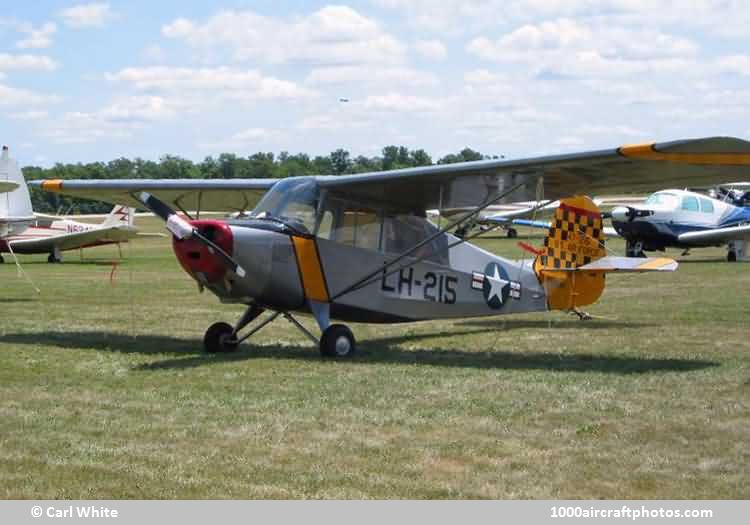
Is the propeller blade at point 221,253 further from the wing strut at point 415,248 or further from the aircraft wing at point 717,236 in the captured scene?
the aircraft wing at point 717,236

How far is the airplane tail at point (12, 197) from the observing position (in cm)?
2717

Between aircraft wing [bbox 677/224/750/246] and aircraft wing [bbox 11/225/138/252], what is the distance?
1658cm

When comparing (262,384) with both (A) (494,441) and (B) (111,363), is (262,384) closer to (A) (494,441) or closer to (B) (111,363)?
(B) (111,363)

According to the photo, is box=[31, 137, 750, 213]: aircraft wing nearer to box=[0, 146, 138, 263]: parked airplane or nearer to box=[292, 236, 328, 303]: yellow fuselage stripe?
box=[292, 236, 328, 303]: yellow fuselage stripe

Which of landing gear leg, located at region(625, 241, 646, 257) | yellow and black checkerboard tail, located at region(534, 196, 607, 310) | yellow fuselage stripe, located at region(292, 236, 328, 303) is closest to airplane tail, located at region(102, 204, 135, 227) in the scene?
landing gear leg, located at region(625, 241, 646, 257)

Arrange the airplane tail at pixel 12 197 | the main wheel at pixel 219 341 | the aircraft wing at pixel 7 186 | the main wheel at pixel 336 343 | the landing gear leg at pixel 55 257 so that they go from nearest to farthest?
the main wheel at pixel 336 343 < the main wheel at pixel 219 341 < the aircraft wing at pixel 7 186 < the airplane tail at pixel 12 197 < the landing gear leg at pixel 55 257

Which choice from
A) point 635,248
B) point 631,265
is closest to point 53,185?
point 631,265

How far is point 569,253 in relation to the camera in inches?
549

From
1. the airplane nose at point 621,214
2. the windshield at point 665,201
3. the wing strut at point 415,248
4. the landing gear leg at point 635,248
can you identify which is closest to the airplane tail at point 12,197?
the airplane nose at point 621,214

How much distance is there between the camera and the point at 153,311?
1691cm

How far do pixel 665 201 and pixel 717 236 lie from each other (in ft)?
6.03

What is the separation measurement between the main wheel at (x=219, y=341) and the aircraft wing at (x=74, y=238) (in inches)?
911

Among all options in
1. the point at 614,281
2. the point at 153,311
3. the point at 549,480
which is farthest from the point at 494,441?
the point at 614,281

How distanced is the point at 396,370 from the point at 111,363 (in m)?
2.80
